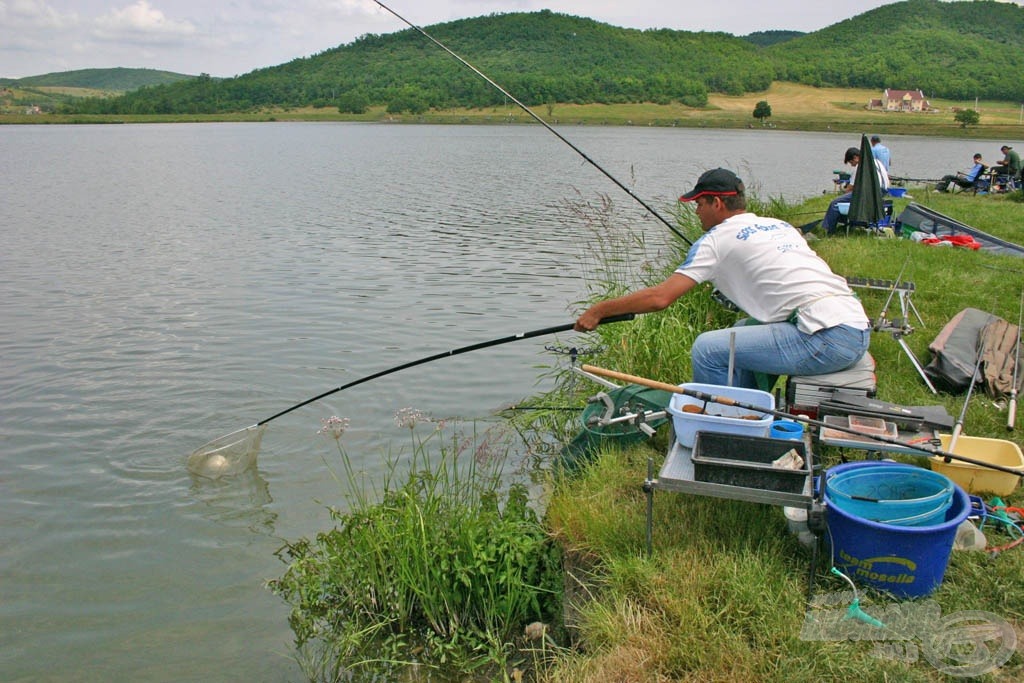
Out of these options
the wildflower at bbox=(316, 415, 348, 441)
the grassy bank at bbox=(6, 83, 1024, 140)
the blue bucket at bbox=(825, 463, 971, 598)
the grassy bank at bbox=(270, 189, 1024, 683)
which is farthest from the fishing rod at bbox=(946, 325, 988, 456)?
the grassy bank at bbox=(6, 83, 1024, 140)

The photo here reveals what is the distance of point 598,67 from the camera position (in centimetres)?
12150

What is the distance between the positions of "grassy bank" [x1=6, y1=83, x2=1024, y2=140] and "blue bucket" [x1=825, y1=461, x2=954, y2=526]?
80495 mm

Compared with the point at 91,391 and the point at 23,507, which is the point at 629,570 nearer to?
the point at 23,507

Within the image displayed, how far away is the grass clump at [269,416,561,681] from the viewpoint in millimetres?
3969

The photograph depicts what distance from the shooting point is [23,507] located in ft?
19.2

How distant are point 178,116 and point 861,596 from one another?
124m

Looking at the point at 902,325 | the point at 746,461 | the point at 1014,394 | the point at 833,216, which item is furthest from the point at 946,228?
the point at 746,461

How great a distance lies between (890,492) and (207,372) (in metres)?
6.82

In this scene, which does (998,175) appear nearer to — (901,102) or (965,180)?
(965,180)

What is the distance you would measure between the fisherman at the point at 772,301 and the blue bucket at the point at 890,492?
2.48 feet

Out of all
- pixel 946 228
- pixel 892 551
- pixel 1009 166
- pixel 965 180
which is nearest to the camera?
pixel 892 551

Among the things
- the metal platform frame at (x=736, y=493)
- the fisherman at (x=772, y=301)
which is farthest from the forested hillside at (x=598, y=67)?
the metal platform frame at (x=736, y=493)

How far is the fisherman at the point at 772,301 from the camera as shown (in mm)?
4227

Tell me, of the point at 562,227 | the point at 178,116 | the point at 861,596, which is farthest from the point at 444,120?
the point at 861,596
